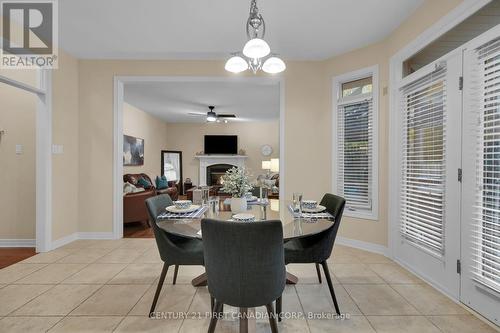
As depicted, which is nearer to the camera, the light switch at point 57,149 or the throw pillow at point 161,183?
the light switch at point 57,149

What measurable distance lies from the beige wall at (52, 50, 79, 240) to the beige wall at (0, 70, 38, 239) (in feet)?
1.18

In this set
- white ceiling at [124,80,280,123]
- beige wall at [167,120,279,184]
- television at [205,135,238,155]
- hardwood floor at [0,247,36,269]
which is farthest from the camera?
beige wall at [167,120,279,184]

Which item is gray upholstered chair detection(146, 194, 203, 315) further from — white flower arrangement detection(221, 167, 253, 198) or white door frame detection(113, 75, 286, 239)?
white door frame detection(113, 75, 286, 239)

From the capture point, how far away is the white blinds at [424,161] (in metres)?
2.24

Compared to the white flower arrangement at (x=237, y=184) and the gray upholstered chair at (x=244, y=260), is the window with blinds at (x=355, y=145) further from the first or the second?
the gray upholstered chair at (x=244, y=260)

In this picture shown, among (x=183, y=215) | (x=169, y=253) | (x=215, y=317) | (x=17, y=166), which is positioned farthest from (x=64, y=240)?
(x=215, y=317)

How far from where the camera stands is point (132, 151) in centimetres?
627

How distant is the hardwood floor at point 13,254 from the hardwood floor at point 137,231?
114cm

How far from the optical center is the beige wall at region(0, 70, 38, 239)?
336 cm

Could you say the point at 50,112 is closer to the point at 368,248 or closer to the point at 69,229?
the point at 69,229

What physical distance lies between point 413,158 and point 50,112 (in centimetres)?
437

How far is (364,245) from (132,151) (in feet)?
18.2

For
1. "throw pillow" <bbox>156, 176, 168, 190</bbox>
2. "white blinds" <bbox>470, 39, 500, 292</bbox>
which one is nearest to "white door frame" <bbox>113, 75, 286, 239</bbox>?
"white blinds" <bbox>470, 39, 500, 292</bbox>

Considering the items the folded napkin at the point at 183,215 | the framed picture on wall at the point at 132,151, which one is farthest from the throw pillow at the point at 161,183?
the folded napkin at the point at 183,215
